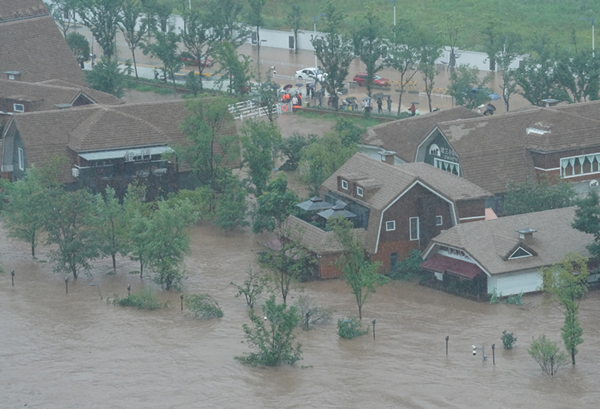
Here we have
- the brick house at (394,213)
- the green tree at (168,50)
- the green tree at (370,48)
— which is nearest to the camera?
the brick house at (394,213)

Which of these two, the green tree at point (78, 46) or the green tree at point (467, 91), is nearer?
the green tree at point (467, 91)

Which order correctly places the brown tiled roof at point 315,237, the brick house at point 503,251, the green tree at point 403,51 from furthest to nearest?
the green tree at point 403,51 → the brown tiled roof at point 315,237 → the brick house at point 503,251

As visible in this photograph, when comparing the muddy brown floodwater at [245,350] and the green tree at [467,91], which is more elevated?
the green tree at [467,91]

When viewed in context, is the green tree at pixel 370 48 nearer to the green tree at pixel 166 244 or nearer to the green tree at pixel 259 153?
the green tree at pixel 259 153

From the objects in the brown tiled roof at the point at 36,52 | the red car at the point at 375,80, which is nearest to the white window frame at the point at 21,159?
the brown tiled roof at the point at 36,52

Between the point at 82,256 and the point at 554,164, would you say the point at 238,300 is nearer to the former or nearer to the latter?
the point at 82,256

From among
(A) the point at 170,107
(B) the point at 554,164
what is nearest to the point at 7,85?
(A) the point at 170,107

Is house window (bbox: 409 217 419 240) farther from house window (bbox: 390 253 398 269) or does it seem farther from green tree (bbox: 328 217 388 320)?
green tree (bbox: 328 217 388 320)
